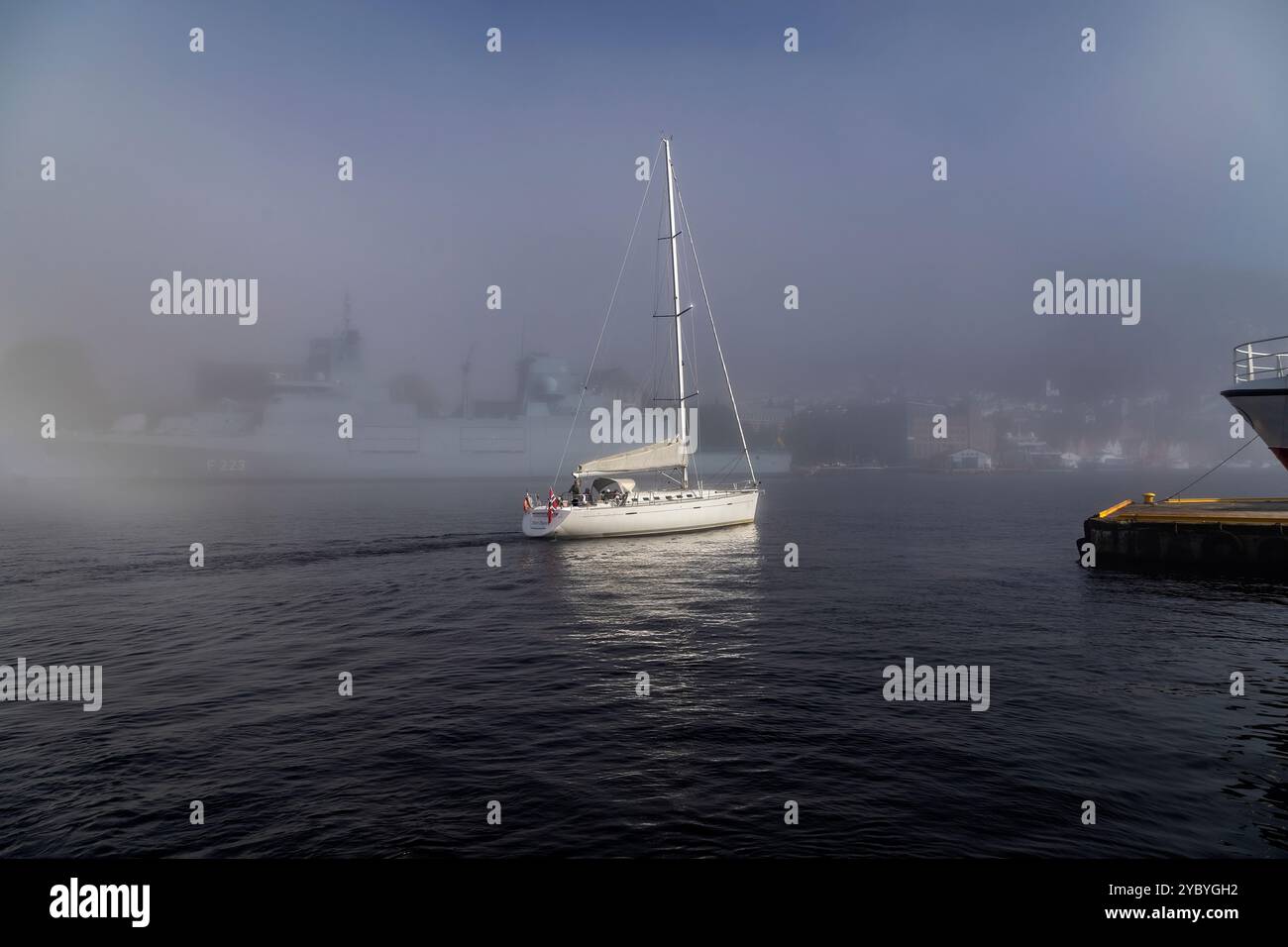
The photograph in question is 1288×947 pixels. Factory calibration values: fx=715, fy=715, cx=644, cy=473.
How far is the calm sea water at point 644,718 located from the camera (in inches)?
501

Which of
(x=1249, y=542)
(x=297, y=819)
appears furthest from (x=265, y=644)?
(x=1249, y=542)

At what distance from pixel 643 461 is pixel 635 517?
309 inches

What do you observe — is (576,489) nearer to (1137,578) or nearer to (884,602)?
(884,602)

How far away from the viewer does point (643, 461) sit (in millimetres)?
63219

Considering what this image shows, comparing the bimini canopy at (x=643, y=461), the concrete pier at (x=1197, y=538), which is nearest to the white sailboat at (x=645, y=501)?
the bimini canopy at (x=643, y=461)

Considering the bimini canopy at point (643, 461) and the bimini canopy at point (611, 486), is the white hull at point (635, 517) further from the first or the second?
the bimini canopy at point (643, 461)

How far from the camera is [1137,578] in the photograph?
128 ft

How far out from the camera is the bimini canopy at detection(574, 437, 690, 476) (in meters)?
61.1

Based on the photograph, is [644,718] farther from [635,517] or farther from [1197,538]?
[635,517]

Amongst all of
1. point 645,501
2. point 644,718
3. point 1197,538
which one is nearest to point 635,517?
point 645,501

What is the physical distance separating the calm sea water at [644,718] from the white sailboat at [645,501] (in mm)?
13538

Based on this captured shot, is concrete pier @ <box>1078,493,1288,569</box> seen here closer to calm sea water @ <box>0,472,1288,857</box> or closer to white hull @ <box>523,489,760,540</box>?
calm sea water @ <box>0,472,1288,857</box>

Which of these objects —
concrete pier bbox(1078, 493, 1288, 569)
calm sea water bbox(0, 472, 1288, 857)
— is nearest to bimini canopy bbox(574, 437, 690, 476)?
calm sea water bbox(0, 472, 1288, 857)
